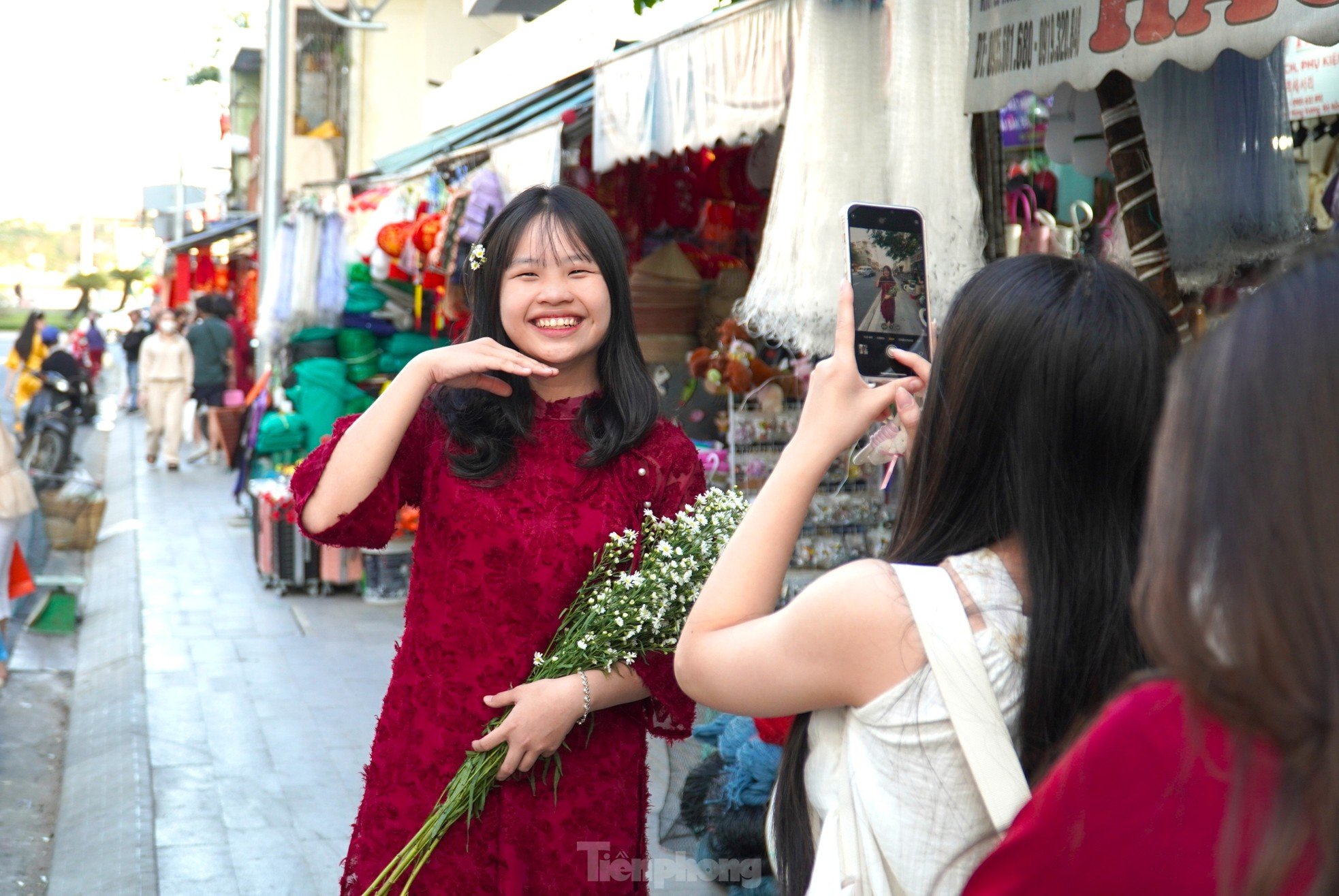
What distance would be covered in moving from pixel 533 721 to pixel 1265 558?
1.53 metres

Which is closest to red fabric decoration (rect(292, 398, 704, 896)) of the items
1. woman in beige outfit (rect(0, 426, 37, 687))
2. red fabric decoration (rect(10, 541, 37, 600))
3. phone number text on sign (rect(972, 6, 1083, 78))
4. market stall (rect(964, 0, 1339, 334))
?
phone number text on sign (rect(972, 6, 1083, 78))

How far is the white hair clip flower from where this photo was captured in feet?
7.73

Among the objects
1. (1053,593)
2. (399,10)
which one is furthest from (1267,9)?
(399,10)

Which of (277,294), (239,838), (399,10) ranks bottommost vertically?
(239,838)

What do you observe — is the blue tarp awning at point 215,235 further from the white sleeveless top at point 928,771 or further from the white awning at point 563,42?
the white sleeveless top at point 928,771

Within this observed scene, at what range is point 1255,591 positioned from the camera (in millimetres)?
735

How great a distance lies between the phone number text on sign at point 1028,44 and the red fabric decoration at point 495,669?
5.79 feet

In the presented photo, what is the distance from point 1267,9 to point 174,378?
46.9 ft

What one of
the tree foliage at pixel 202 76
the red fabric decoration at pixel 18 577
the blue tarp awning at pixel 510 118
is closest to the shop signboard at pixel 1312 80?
the blue tarp awning at pixel 510 118

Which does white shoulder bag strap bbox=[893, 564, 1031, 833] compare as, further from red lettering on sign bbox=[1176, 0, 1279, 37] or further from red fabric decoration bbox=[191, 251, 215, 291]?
red fabric decoration bbox=[191, 251, 215, 291]

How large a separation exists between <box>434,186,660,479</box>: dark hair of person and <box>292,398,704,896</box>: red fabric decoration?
4cm

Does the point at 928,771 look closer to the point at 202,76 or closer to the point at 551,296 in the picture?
the point at 551,296

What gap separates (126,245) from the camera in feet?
232

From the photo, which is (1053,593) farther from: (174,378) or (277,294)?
(174,378)
